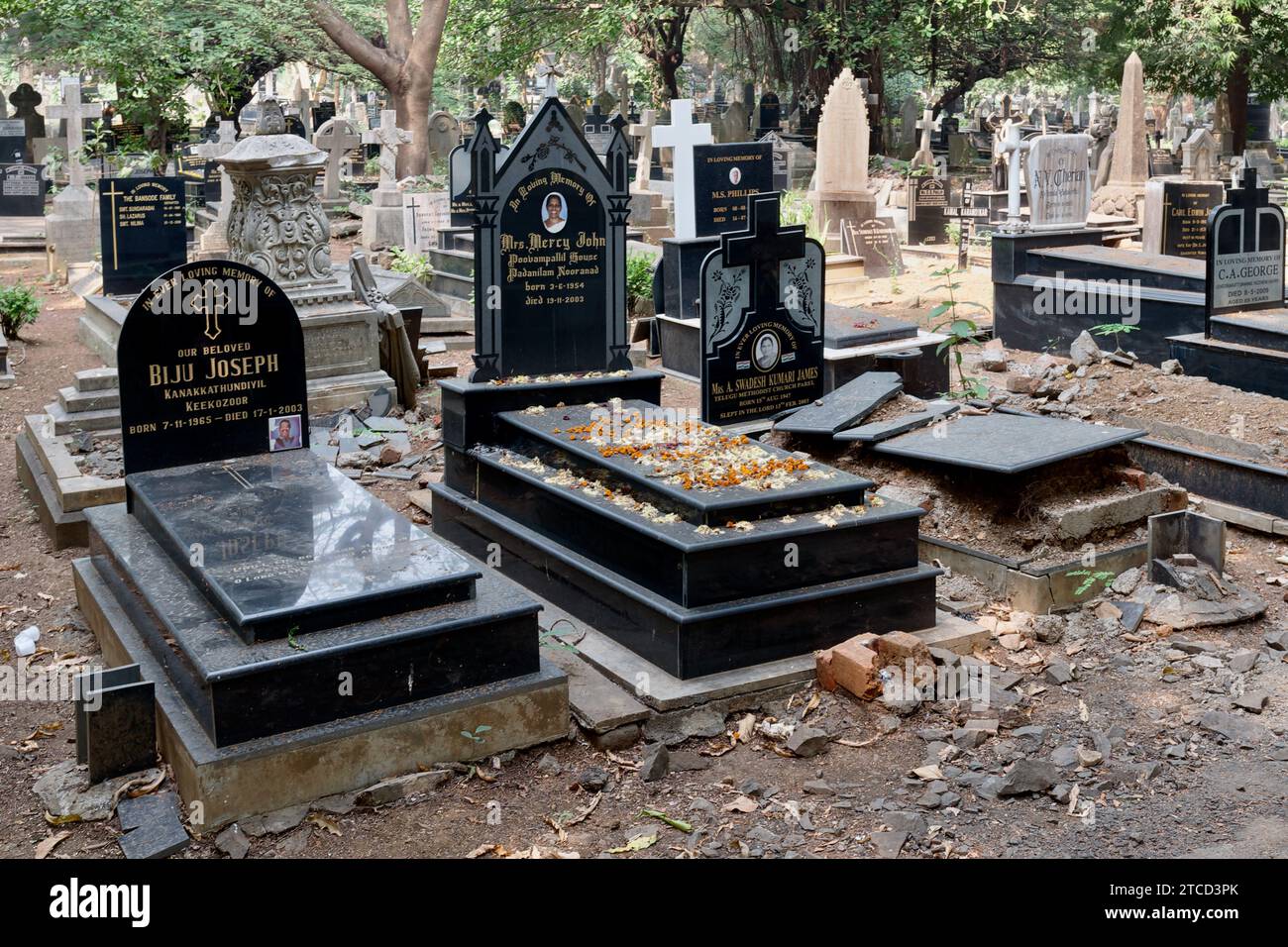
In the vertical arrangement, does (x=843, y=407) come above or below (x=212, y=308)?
below

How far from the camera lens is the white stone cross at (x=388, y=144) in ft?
67.9

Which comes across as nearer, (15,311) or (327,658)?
(327,658)

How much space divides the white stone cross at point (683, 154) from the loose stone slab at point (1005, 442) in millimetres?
5553

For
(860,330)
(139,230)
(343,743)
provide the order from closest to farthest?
(343,743) < (860,330) < (139,230)

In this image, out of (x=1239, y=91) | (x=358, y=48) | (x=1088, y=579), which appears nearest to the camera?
(x=1088, y=579)

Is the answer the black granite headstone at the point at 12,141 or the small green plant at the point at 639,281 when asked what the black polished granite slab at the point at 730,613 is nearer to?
the small green plant at the point at 639,281

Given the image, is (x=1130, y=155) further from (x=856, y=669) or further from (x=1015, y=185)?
(x=856, y=669)

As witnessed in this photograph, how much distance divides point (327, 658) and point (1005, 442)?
3.93 metres

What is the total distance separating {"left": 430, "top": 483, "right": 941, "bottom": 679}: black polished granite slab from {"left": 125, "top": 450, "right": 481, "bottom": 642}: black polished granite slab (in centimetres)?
86

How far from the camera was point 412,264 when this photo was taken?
1645cm

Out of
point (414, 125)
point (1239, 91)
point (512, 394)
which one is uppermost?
point (1239, 91)

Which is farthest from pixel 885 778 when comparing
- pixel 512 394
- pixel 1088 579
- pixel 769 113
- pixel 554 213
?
A: pixel 769 113

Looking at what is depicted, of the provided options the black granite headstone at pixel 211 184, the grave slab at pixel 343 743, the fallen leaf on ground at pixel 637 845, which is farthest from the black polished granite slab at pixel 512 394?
the black granite headstone at pixel 211 184

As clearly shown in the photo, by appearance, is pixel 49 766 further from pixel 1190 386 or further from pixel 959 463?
pixel 1190 386
